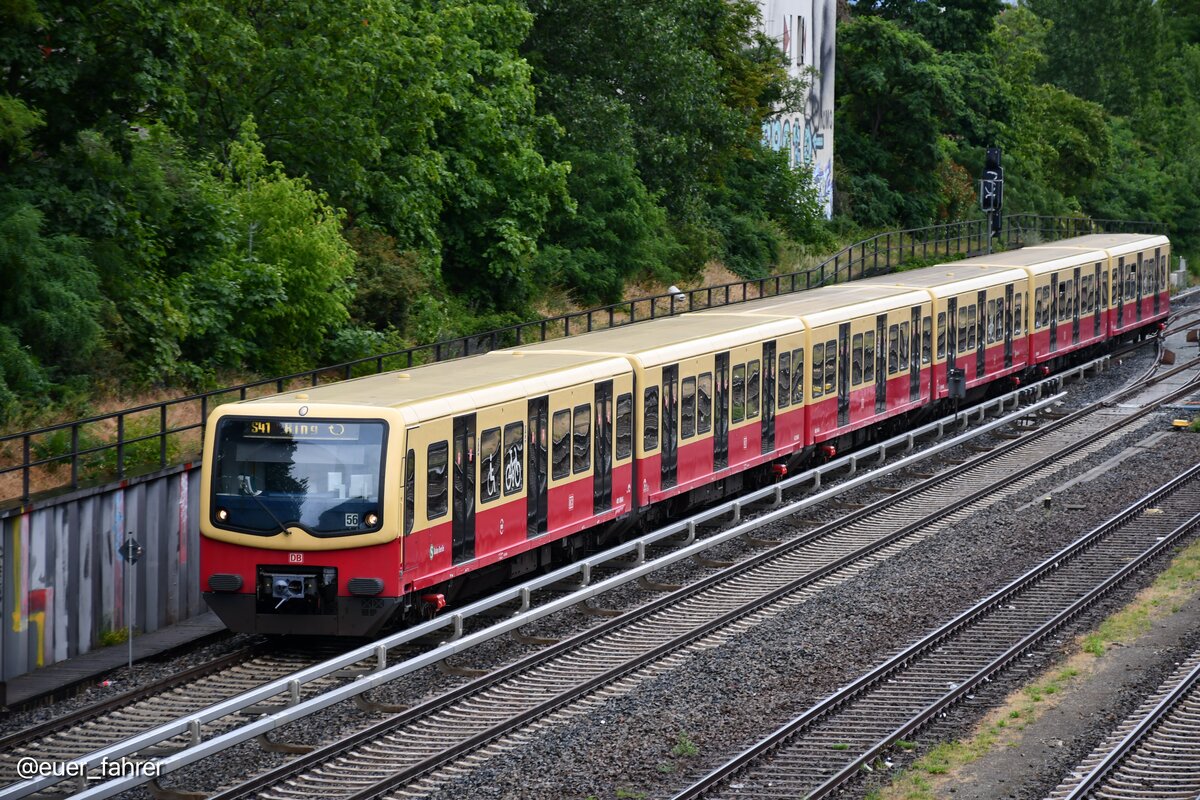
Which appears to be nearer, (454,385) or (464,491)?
(464,491)

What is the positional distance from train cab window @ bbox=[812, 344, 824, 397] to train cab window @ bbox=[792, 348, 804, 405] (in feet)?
1.32

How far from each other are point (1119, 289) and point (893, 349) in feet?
55.9

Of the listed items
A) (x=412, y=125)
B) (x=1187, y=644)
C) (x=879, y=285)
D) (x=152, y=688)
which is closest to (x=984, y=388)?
(x=879, y=285)

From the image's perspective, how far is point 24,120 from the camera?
20.9 metres

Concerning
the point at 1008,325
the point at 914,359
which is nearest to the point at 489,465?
the point at 914,359

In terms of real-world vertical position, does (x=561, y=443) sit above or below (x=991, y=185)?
below

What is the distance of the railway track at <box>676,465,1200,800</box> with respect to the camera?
1339 centimetres

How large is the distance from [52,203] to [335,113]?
909 centimetres

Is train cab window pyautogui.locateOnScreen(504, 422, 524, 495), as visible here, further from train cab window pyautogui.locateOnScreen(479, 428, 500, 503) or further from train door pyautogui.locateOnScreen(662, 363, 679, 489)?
train door pyautogui.locateOnScreen(662, 363, 679, 489)

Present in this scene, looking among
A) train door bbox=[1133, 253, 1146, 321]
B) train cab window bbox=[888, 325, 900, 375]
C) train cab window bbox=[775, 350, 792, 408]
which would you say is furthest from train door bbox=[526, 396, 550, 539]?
train door bbox=[1133, 253, 1146, 321]

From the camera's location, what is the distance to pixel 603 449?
21000mm

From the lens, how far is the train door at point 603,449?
20.8 meters

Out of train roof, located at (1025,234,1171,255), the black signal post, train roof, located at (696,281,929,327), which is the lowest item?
train roof, located at (696,281,929,327)

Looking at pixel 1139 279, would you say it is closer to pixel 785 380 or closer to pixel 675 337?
pixel 785 380
